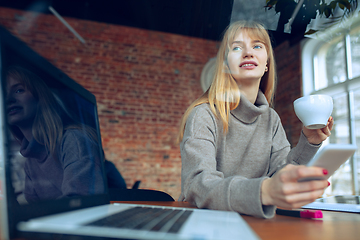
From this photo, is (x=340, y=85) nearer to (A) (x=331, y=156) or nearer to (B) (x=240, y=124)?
(B) (x=240, y=124)

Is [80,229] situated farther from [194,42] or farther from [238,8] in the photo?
[194,42]

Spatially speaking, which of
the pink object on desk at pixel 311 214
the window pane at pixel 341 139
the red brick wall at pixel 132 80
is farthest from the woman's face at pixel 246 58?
the red brick wall at pixel 132 80

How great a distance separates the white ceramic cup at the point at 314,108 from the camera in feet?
2.06

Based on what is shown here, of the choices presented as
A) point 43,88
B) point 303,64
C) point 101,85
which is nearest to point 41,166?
point 43,88

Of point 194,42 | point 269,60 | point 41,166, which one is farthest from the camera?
point 194,42

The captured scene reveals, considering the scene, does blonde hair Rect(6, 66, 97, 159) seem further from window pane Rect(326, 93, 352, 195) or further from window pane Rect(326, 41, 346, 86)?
window pane Rect(326, 41, 346, 86)

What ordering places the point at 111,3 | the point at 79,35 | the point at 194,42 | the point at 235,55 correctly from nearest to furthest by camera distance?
1. the point at 235,55
2. the point at 111,3
3. the point at 79,35
4. the point at 194,42

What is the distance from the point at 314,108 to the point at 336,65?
245 centimetres

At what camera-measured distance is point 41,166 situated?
35cm

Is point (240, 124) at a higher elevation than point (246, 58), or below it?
below

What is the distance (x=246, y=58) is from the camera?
0.92 m

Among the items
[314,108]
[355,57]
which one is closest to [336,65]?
[355,57]

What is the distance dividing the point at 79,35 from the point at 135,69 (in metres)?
0.82

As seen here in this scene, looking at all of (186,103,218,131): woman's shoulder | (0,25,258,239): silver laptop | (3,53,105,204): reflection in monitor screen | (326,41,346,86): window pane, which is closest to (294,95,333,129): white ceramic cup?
(186,103,218,131): woman's shoulder
